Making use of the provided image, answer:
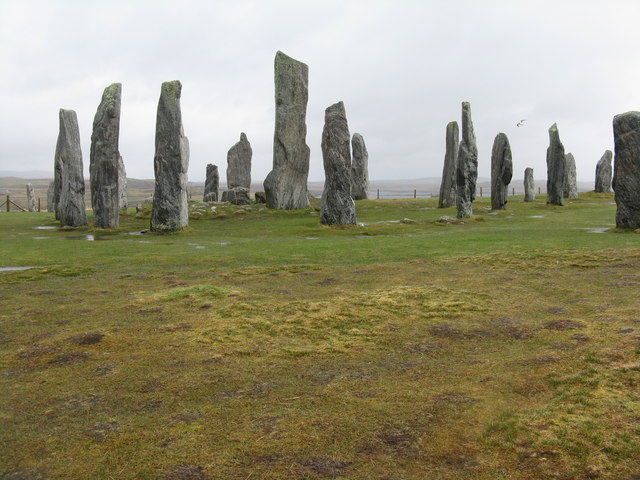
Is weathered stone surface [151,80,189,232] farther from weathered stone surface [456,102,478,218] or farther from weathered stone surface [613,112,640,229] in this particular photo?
weathered stone surface [613,112,640,229]

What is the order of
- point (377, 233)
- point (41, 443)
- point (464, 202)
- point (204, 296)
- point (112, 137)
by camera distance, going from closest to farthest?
point (41, 443) < point (204, 296) < point (377, 233) < point (112, 137) < point (464, 202)

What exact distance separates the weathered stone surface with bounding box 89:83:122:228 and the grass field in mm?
8896

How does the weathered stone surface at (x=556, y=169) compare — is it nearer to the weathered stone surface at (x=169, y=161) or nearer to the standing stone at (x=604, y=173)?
the standing stone at (x=604, y=173)

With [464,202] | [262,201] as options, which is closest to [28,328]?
[464,202]

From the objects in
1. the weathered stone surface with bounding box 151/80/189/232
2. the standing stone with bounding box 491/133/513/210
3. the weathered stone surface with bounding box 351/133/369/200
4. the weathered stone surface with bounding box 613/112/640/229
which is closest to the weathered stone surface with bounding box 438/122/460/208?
the standing stone with bounding box 491/133/513/210

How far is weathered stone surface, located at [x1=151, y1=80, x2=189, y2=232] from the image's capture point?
18.6 metres

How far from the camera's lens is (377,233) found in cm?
1794

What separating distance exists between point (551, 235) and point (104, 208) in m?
14.9

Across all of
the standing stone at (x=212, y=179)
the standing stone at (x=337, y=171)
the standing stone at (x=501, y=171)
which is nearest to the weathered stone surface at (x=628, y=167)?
the standing stone at (x=337, y=171)

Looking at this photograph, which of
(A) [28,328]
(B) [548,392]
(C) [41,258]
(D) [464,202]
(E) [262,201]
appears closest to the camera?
(B) [548,392]

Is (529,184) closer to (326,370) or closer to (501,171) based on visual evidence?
(501,171)

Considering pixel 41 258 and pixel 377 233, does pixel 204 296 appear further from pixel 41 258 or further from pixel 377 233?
pixel 377 233

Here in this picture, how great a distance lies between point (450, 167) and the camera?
30.6 meters

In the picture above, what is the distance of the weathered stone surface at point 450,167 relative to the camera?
3036 cm
